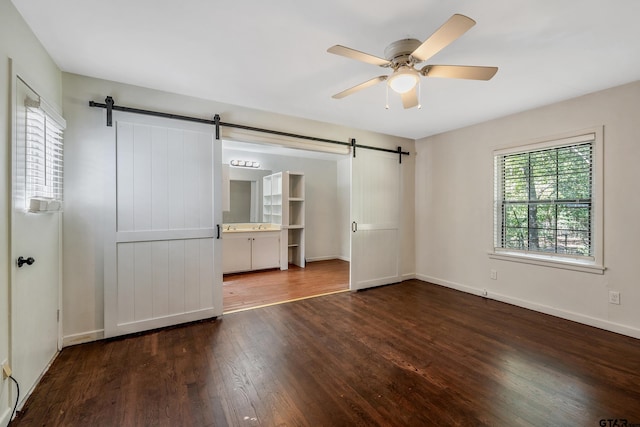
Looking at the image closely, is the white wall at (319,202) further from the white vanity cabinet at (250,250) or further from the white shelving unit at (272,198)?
the white vanity cabinet at (250,250)

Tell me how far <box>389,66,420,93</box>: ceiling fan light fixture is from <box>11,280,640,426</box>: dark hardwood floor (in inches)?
85.9

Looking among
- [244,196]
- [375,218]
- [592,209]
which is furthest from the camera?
[244,196]

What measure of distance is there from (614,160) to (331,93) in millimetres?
3015

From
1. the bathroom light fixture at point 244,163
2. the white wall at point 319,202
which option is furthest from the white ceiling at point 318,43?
the white wall at point 319,202

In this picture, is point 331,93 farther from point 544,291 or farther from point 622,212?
point 544,291

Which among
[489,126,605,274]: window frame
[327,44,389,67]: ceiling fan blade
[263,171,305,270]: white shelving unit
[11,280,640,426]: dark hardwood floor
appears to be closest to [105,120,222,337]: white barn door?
[11,280,640,426]: dark hardwood floor

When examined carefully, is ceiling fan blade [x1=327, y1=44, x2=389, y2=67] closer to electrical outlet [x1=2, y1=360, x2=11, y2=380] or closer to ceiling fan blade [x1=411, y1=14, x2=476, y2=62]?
ceiling fan blade [x1=411, y1=14, x2=476, y2=62]

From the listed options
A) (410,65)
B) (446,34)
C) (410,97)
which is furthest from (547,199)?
(446,34)

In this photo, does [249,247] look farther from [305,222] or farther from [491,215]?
[491,215]

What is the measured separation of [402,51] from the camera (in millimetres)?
1945

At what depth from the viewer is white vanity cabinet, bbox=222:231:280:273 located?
5188mm

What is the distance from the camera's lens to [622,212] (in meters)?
2.75

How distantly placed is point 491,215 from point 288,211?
11.9 ft

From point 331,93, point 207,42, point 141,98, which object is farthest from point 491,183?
point 141,98
